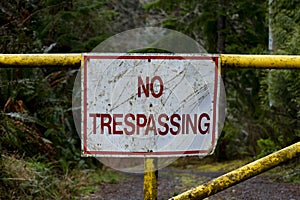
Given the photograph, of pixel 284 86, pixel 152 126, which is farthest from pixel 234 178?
pixel 284 86

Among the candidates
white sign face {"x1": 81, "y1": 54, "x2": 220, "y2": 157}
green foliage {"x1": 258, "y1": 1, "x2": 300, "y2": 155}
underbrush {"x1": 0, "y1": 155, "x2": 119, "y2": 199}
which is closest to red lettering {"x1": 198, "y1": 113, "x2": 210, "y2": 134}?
white sign face {"x1": 81, "y1": 54, "x2": 220, "y2": 157}

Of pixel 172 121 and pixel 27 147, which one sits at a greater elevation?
pixel 172 121

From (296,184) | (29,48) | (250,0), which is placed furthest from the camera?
(250,0)

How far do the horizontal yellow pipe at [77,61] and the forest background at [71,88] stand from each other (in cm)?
226

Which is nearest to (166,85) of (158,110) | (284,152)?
Answer: (158,110)

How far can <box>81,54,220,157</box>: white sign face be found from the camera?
1.75 m

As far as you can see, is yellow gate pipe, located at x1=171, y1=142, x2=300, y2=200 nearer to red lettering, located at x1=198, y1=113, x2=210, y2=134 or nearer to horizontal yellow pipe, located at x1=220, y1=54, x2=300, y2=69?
red lettering, located at x1=198, y1=113, x2=210, y2=134

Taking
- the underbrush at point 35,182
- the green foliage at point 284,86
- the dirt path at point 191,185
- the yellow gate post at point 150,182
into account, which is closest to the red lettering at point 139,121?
the yellow gate post at point 150,182

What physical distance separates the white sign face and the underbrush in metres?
2.30

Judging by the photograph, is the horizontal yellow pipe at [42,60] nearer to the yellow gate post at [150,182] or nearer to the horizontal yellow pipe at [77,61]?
the horizontal yellow pipe at [77,61]

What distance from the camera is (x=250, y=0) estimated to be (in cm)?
887

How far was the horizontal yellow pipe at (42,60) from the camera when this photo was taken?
69.4 inches

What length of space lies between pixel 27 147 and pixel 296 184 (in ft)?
9.47

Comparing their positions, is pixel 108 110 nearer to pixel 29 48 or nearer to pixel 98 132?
pixel 98 132
